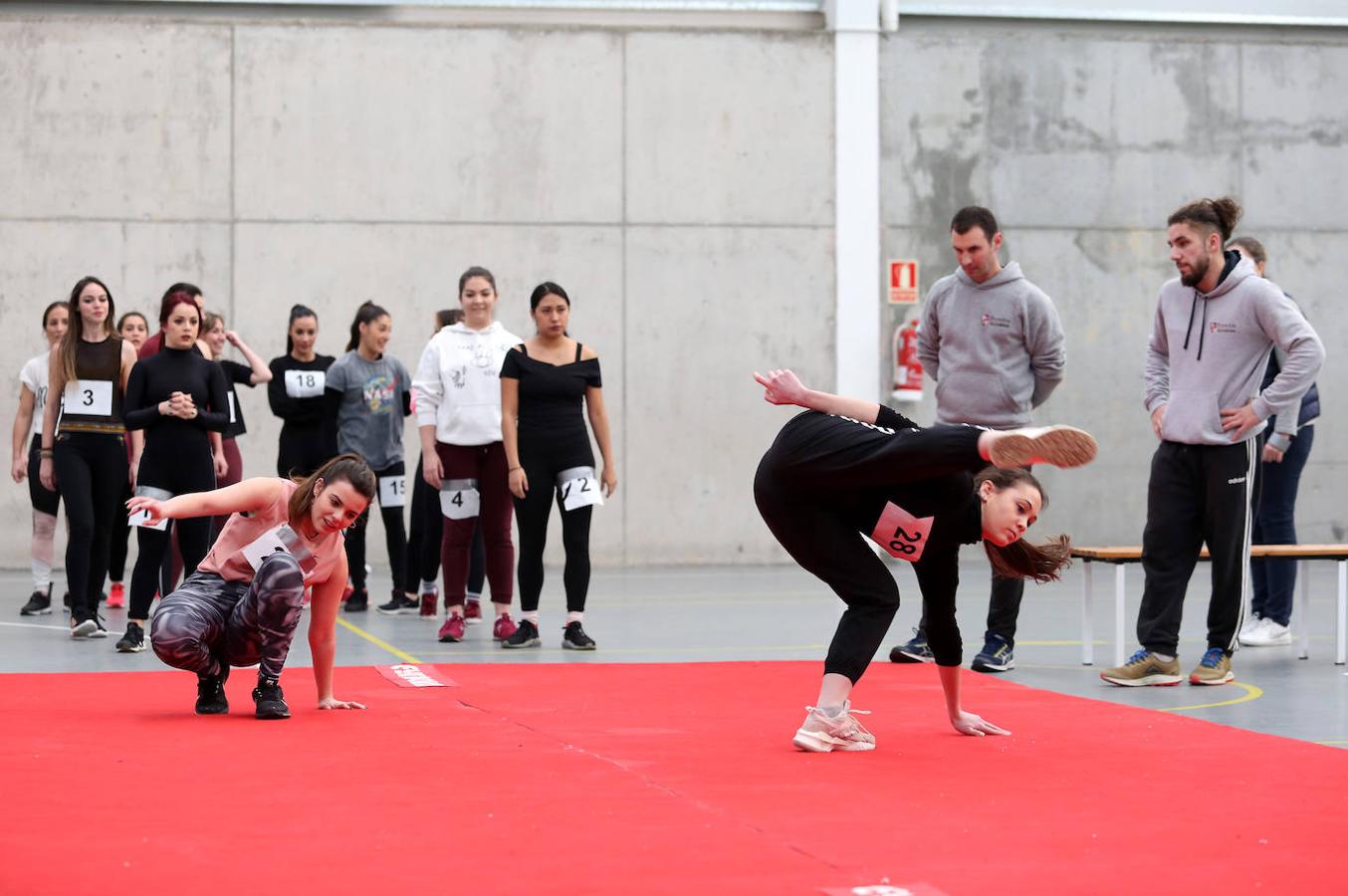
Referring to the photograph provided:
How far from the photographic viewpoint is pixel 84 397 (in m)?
8.16

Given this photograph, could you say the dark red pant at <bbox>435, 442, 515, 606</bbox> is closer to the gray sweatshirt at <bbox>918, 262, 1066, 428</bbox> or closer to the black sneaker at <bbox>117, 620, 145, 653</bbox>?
the black sneaker at <bbox>117, 620, 145, 653</bbox>

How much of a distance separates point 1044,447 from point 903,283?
9.11 m

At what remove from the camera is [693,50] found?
42.7ft

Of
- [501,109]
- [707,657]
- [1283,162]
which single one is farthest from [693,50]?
[707,657]

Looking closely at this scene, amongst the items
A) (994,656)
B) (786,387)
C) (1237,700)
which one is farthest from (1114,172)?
(786,387)

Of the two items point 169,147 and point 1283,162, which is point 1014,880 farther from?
point 1283,162

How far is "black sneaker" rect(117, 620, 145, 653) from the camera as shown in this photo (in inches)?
284

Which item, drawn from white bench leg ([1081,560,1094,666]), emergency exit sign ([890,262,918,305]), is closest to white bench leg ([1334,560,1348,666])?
white bench leg ([1081,560,1094,666])

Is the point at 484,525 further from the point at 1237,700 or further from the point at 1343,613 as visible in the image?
the point at 1343,613

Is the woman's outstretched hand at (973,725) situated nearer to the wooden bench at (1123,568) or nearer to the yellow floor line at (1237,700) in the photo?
the yellow floor line at (1237,700)

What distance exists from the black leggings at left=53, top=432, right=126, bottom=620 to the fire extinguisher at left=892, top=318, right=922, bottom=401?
20.8 feet

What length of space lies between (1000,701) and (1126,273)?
817 centimetres

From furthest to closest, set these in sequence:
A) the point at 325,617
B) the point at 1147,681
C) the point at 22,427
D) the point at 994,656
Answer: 1. the point at 22,427
2. the point at 994,656
3. the point at 1147,681
4. the point at 325,617

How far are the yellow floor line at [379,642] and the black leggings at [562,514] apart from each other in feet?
1.86
